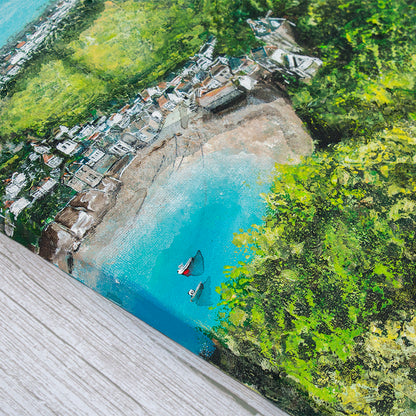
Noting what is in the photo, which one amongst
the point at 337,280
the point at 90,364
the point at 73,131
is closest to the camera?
the point at 90,364

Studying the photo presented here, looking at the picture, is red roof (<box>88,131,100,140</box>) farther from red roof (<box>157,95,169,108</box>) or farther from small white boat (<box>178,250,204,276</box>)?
small white boat (<box>178,250,204,276</box>)

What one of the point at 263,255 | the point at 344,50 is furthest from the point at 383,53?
the point at 263,255

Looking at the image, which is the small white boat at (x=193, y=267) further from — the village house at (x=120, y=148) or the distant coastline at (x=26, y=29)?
the distant coastline at (x=26, y=29)

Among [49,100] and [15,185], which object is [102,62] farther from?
[15,185]

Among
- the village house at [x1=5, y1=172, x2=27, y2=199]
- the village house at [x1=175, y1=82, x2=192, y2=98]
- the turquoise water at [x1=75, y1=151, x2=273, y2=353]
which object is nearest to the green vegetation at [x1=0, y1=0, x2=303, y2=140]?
the village house at [x1=175, y1=82, x2=192, y2=98]

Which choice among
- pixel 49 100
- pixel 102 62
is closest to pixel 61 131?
pixel 49 100

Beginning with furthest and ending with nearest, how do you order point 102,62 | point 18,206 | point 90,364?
1. point 102,62
2. point 18,206
3. point 90,364

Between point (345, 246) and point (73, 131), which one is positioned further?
point (73, 131)
